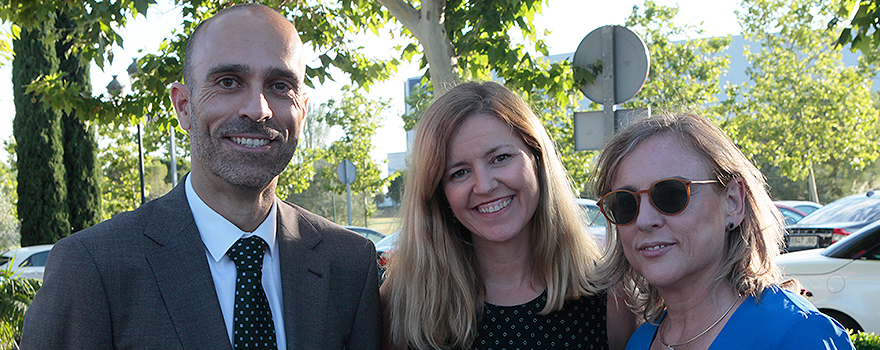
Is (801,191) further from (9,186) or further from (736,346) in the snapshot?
(9,186)

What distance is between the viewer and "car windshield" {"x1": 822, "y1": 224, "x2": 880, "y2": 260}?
5.87 meters

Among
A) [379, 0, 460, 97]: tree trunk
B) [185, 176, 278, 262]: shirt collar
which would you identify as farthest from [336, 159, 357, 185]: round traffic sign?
[185, 176, 278, 262]: shirt collar

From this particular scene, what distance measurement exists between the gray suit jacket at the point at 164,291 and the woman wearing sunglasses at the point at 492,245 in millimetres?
351

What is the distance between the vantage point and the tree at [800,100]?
2180cm

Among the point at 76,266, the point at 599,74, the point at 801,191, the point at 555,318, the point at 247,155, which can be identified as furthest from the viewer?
the point at 801,191

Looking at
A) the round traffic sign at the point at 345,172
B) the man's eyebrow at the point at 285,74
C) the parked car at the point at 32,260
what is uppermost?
the man's eyebrow at the point at 285,74

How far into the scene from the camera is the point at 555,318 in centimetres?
252

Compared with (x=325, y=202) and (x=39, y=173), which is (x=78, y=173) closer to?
(x=39, y=173)

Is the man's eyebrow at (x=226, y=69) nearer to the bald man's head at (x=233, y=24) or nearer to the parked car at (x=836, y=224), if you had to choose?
the bald man's head at (x=233, y=24)

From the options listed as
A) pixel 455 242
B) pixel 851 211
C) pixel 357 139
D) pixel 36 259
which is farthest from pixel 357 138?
pixel 455 242

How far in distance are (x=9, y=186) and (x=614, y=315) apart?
110ft

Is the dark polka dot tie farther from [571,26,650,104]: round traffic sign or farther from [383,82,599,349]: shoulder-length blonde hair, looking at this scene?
[571,26,650,104]: round traffic sign

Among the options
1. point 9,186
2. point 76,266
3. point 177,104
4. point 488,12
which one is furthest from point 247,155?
point 9,186

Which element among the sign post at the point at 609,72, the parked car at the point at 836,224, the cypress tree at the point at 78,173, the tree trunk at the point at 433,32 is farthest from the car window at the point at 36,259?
the parked car at the point at 836,224
